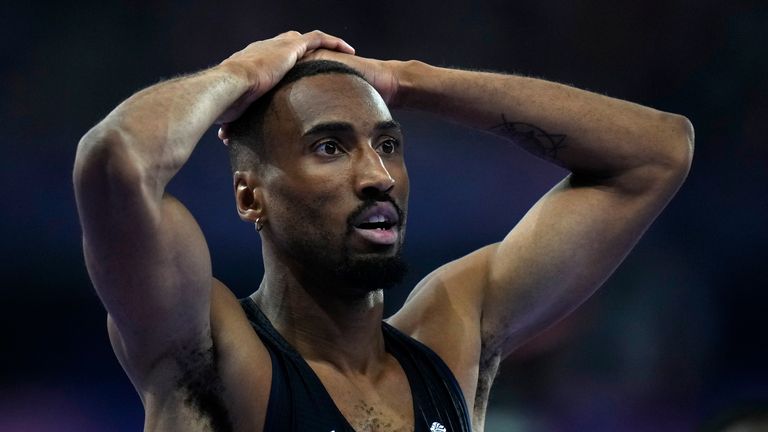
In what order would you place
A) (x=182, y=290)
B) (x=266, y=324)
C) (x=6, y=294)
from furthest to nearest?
(x=6, y=294) → (x=266, y=324) → (x=182, y=290)

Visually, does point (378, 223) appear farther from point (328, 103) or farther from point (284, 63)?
point (284, 63)

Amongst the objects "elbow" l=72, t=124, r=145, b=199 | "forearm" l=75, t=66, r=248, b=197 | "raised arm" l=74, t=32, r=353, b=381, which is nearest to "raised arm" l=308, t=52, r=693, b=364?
"forearm" l=75, t=66, r=248, b=197

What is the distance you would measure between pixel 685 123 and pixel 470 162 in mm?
1985

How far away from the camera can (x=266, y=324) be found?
2.45m

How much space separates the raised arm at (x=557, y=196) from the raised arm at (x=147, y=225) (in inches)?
25.4

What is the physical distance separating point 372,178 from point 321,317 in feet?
1.20

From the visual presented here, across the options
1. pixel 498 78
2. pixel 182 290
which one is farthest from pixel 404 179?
pixel 182 290

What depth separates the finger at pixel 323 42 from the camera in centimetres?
266

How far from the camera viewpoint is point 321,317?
8.09ft

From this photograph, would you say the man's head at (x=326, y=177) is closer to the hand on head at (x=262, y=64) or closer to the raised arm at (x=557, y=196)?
the hand on head at (x=262, y=64)

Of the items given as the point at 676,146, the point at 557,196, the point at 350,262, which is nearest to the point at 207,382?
the point at 350,262

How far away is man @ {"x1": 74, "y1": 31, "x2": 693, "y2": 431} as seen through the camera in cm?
205

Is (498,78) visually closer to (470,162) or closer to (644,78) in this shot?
(470,162)

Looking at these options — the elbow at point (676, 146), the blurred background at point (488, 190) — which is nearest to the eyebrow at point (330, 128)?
the elbow at point (676, 146)
